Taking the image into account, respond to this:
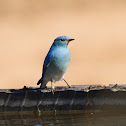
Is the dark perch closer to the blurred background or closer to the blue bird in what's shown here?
the blue bird

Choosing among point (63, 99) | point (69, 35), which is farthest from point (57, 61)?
point (69, 35)

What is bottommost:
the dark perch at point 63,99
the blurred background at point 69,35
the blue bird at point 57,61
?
the dark perch at point 63,99

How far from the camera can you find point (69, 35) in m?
21.9

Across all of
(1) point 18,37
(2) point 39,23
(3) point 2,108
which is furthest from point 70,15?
(3) point 2,108

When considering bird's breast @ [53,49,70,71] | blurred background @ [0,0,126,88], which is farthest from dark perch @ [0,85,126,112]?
blurred background @ [0,0,126,88]

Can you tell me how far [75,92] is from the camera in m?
6.95

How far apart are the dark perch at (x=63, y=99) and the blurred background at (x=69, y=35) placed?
23.7ft

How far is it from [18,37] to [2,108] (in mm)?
14981

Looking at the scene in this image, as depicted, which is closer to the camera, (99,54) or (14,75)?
(14,75)

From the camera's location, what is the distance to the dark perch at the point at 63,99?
677cm

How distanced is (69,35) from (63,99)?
15.0 metres

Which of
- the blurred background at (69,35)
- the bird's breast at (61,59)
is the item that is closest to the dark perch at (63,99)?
the bird's breast at (61,59)

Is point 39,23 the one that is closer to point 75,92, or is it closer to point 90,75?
point 90,75

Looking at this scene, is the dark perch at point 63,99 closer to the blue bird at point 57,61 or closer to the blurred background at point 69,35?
the blue bird at point 57,61
